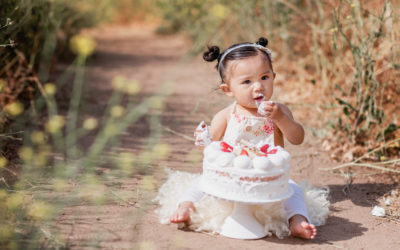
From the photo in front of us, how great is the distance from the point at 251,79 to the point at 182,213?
719 millimetres

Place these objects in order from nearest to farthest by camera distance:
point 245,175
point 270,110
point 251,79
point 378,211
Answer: point 245,175 < point 270,110 < point 251,79 < point 378,211

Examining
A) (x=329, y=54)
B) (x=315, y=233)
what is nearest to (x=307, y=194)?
(x=315, y=233)

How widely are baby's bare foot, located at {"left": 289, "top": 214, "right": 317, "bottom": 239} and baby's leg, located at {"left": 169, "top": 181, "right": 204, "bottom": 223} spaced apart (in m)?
0.48

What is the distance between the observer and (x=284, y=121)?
226 centimetres

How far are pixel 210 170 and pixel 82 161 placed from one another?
1187 millimetres

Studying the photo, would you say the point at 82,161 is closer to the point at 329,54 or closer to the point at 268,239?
the point at 268,239

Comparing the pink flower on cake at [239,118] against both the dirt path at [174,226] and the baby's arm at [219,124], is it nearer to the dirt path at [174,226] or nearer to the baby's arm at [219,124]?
the baby's arm at [219,124]

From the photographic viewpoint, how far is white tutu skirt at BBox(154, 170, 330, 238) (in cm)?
226

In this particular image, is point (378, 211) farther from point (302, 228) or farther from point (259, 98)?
point (259, 98)

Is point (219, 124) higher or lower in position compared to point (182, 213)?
higher

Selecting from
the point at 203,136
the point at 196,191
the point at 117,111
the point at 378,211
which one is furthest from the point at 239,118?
the point at 117,111

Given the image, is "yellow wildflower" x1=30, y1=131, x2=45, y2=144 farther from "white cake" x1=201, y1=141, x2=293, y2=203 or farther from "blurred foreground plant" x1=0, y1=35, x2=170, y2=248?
"white cake" x1=201, y1=141, x2=293, y2=203

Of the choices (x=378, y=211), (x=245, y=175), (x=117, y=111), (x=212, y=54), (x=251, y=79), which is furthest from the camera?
(x=117, y=111)

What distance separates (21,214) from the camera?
7.03 feet
